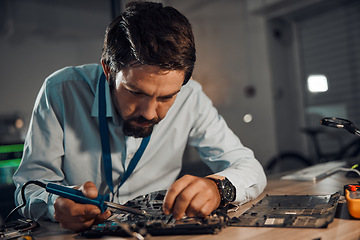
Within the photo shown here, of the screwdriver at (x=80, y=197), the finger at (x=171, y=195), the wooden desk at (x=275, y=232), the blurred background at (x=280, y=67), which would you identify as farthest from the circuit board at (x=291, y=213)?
the blurred background at (x=280, y=67)

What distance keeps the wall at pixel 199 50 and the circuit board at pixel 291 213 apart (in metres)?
1.45

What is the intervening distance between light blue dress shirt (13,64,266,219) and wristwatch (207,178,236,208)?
0.02 meters

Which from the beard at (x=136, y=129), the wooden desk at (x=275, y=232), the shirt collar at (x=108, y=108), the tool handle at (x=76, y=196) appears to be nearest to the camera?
the wooden desk at (x=275, y=232)

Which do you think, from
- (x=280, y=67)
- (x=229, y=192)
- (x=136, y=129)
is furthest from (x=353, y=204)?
(x=280, y=67)

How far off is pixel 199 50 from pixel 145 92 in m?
1.51

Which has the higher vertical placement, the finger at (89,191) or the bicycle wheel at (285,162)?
the finger at (89,191)

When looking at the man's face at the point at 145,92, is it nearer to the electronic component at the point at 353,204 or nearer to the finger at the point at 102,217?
the finger at the point at 102,217

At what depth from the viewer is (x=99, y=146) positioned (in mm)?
1165

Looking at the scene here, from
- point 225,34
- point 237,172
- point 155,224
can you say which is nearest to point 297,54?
point 225,34

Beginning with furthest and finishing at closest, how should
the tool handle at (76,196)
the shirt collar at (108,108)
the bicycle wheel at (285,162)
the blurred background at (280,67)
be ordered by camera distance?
the bicycle wheel at (285,162) < the blurred background at (280,67) < the shirt collar at (108,108) < the tool handle at (76,196)

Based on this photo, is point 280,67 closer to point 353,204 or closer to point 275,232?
point 353,204

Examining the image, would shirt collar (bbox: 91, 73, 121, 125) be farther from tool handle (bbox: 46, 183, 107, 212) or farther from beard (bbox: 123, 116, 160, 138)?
tool handle (bbox: 46, 183, 107, 212)

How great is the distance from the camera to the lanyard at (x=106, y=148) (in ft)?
3.34

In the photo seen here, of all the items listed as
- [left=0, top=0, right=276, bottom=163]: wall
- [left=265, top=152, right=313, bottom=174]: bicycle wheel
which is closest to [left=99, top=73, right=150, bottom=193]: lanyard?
[left=0, top=0, right=276, bottom=163]: wall
